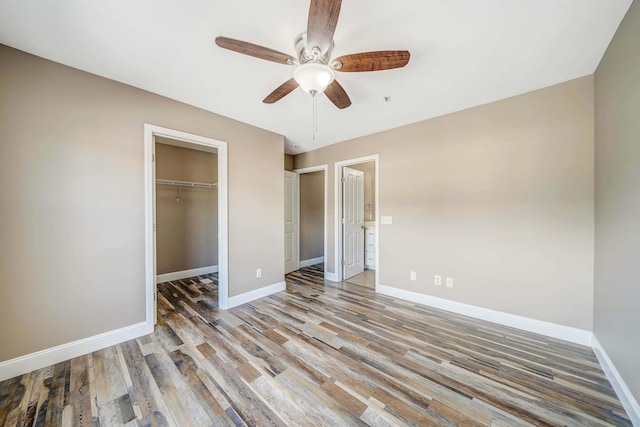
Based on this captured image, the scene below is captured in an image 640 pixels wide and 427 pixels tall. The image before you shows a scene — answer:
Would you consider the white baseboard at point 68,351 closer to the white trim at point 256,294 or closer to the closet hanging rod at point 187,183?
the white trim at point 256,294

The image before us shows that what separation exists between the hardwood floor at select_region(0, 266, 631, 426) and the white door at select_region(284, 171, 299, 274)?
207cm

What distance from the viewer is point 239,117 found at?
3025 millimetres

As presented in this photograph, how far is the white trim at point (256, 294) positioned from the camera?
306 cm

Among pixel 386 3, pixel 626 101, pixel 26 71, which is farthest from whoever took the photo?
pixel 26 71

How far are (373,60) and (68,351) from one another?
11.2 feet

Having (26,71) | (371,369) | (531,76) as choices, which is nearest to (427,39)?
(531,76)

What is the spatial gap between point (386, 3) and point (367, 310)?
2989 millimetres

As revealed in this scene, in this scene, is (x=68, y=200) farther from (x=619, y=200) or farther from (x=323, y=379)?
(x=619, y=200)

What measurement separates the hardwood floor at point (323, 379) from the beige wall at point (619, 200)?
0.39 metres

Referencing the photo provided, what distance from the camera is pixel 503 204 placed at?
2520 millimetres

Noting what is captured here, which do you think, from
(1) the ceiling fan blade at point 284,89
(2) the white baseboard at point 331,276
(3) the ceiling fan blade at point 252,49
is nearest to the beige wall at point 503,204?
(2) the white baseboard at point 331,276

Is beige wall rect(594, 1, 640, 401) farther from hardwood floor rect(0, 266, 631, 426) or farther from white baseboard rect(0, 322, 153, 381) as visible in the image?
white baseboard rect(0, 322, 153, 381)

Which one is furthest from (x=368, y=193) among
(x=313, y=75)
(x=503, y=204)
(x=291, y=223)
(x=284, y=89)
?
(x=313, y=75)

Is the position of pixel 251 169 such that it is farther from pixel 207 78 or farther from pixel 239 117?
pixel 207 78
